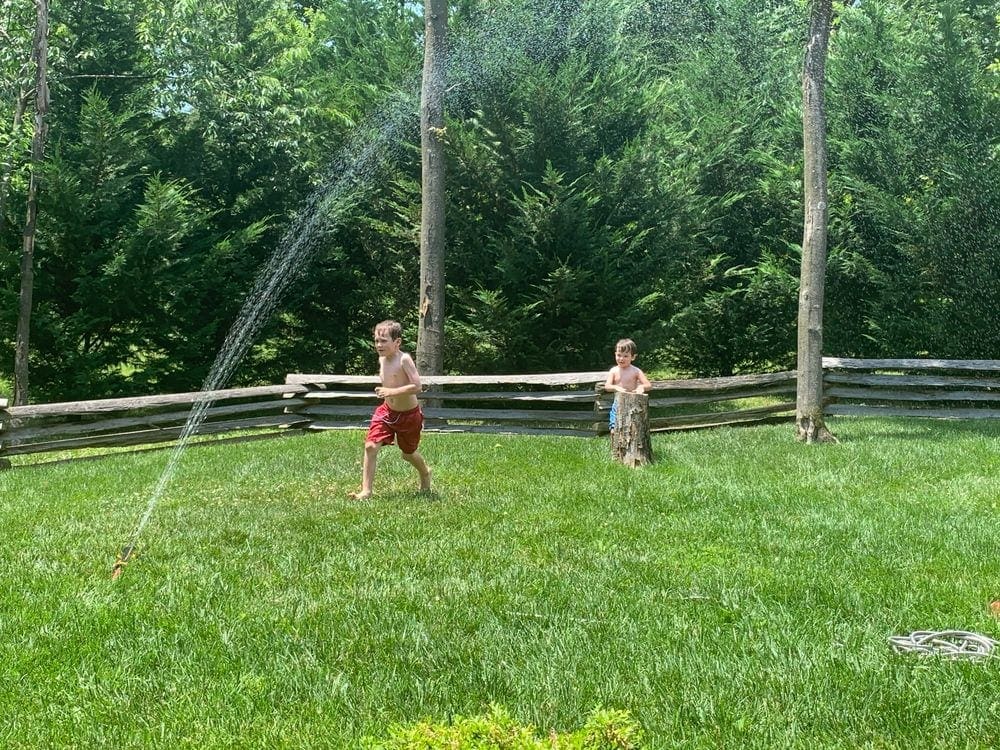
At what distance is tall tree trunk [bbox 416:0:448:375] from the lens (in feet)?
43.4

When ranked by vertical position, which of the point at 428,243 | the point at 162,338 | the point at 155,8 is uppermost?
the point at 155,8

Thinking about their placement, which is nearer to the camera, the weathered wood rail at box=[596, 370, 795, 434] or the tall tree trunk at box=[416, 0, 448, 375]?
the weathered wood rail at box=[596, 370, 795, 434]

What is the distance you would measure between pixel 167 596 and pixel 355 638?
133 cm

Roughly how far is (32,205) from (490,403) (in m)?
8.01

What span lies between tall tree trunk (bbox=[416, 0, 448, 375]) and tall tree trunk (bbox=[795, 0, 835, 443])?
17.7ft

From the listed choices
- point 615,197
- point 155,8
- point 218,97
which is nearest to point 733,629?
point 615,197

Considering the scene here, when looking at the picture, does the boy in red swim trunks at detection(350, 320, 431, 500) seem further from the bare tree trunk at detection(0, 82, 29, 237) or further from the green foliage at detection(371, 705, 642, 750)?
the bare tree trunk at detection(0, 82, 29, 237)

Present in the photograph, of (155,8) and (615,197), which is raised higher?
(155,8)

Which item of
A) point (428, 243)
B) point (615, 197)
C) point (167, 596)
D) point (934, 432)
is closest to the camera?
point (167, 596)

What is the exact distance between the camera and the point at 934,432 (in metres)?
11.9

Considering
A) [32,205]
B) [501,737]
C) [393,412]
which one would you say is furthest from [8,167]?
[501,737]

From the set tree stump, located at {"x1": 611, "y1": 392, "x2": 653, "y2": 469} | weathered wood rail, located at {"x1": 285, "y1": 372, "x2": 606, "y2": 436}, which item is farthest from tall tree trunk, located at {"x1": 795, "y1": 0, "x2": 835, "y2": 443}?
tree stump, located at {"x1": 611, "y1": 392, "x2": 653, "y2": 469}

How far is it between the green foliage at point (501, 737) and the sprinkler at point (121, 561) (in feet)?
11.2

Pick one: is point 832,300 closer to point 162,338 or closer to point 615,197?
point 615,197
